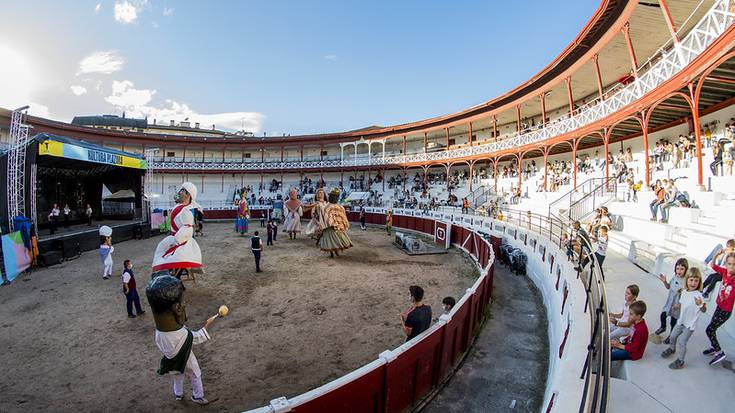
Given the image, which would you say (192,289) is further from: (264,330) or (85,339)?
(264,330)

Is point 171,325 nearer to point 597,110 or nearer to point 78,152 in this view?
point 78,152

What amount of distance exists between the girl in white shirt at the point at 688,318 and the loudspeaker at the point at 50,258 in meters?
17.4

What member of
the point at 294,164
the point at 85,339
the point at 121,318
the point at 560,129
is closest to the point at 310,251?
the point at 121,318

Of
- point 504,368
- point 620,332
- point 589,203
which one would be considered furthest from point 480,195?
point 620,332

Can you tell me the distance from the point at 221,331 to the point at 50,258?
10.5m

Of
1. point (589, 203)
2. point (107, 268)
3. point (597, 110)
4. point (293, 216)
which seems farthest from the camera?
point (293, 216)

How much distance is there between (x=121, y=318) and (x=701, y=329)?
34.6 ft

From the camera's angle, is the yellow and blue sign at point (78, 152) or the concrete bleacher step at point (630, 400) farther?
the yellow and blue sign at point (78, 152)

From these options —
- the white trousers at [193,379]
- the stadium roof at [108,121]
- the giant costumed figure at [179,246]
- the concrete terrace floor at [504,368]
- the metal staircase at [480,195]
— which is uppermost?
the stadium roof at [108,121]

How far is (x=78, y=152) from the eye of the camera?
14.5 m

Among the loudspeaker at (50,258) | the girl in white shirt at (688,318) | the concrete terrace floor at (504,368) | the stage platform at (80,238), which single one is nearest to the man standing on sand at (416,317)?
the concrete terrace floor at (504,368)

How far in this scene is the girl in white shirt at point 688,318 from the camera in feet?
12.0

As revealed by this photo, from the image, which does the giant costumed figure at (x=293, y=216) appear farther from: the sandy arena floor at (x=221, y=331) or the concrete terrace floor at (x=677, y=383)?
the concrete terrace floor at (x=677, y=383)

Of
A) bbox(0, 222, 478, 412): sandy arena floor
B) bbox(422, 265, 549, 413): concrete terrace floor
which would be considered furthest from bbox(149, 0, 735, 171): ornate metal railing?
bbox(422, 265, 549, 413): concrete terrace floor
